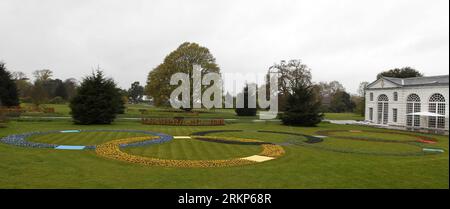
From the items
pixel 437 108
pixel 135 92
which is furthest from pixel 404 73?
pixel 135 92

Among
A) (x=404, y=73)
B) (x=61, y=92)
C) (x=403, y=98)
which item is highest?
(x=404, y=73)

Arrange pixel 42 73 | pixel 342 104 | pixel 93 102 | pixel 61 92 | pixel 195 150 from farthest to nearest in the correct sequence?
pixel 42 73, pixel 342 104, pixel 61 92, pixel 93 102, pixel 195 150

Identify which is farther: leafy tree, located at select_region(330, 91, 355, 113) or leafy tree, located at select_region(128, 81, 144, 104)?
leafy tree, located at select_region(128, 81, 144, 104)

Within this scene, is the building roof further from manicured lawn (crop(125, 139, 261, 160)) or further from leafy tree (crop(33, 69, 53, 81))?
leafy tree (crop(33, 69, 53, 81))

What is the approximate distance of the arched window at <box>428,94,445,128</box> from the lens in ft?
116

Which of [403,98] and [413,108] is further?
[403,98]

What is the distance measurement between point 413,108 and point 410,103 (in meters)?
0.88

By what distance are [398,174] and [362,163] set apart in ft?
7.70

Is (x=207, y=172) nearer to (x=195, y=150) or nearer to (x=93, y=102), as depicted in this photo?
(x=195, y=150)

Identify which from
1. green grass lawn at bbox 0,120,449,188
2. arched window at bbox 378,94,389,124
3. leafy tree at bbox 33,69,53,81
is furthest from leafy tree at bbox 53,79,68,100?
arched window at bbox 378,94,389,124

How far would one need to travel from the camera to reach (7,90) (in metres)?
Answer: 41.7

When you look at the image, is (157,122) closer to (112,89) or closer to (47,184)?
(112,89)

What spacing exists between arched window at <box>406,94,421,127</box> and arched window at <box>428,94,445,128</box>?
5.64ft
